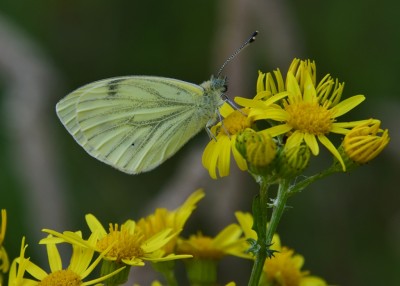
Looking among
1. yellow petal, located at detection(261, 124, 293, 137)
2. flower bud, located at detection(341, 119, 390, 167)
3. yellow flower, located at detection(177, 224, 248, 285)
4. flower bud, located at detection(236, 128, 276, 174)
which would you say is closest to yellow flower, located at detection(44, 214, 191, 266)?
yellow flower, located at detection(177, 224, 248, 285)

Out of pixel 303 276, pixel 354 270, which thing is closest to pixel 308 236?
pixel 354 270

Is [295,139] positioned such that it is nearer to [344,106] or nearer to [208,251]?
[344,106]

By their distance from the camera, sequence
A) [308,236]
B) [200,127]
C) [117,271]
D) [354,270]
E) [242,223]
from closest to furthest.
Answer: [117,271], [242,223], [200,127], [354,270], [308,236]

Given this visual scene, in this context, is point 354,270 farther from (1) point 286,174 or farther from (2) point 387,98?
(1) point 286,174

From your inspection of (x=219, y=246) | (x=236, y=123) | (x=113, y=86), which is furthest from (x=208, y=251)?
(x=113, y=86)

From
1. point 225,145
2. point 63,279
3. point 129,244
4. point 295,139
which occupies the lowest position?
point 63,279

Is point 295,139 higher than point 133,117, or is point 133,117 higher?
point 295,139
